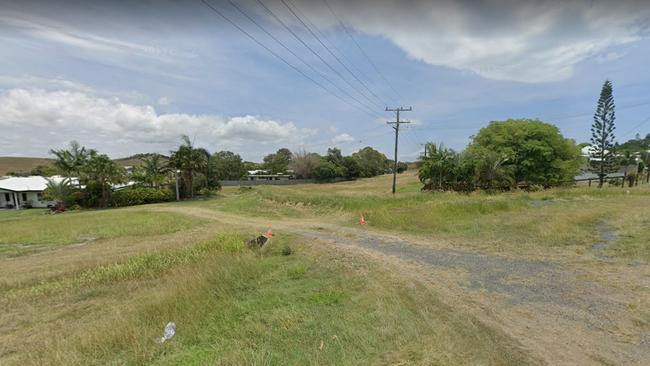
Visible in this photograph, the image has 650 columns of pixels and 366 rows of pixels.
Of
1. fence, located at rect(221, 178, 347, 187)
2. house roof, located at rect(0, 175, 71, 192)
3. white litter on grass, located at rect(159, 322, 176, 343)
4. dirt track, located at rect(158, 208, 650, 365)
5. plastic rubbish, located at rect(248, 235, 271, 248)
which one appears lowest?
fence, located at rect(221, 178, 347, 187)

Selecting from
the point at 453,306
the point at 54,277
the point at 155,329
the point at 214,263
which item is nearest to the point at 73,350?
the point at 155,329

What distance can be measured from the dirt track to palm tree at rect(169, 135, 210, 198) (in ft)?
101

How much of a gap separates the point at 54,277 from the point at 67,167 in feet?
96.8

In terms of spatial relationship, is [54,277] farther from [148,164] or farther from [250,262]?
[148,164]

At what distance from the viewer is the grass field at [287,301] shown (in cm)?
352

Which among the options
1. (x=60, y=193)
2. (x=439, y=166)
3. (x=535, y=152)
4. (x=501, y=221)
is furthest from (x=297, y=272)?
(x=60, y=193)

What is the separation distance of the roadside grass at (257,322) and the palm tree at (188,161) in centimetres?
2832

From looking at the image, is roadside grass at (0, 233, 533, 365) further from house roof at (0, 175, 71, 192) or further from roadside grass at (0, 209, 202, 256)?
house roof at (0, 175, 71, 192)

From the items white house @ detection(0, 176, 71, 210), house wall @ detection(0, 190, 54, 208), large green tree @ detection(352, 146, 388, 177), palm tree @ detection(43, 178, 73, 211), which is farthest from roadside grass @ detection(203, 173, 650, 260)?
large green tree @ detection(352, 146, 388, 177)

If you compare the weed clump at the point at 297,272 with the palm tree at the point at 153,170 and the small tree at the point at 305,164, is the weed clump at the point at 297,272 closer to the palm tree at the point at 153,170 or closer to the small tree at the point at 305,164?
the palm tree at the point at 153,170

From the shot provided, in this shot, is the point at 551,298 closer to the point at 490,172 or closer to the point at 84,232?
the point at 84,232

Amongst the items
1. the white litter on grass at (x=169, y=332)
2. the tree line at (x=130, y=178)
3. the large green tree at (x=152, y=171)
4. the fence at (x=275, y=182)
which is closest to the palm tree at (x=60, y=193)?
the tree line at (x=130, y=178)

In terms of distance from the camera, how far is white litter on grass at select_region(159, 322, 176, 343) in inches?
165

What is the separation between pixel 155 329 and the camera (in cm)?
445
